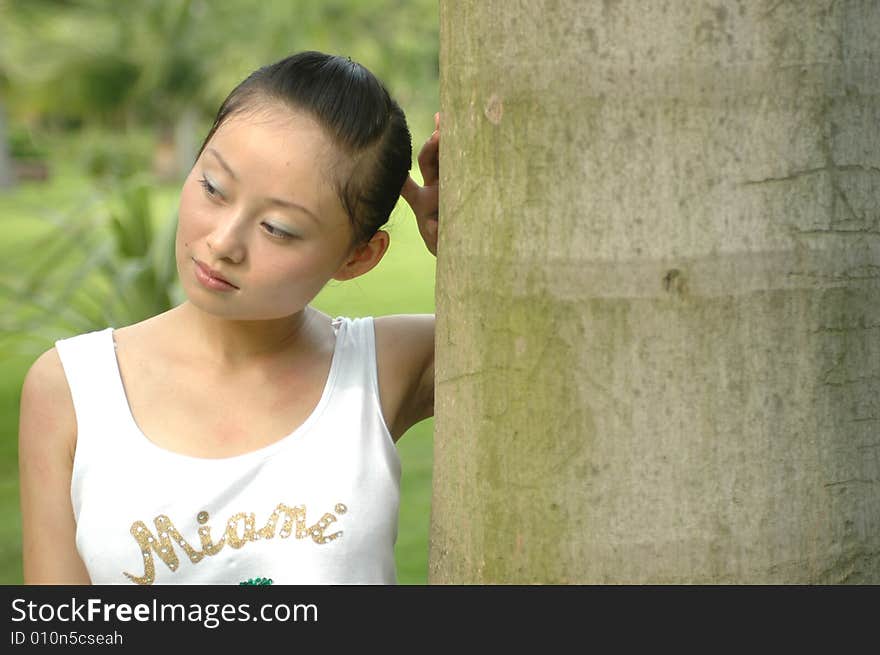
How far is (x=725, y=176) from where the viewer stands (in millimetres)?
1194

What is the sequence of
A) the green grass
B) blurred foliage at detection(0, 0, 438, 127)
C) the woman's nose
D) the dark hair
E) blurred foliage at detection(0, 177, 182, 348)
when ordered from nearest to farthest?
the woman's nose → the dark hair → the green grass → blurred foliage at detection(0, 177, 182, 348) → blurred foliage at detection(0, 0, 438, 127)

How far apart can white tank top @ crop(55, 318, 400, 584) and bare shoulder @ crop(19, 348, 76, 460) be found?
0.05ft

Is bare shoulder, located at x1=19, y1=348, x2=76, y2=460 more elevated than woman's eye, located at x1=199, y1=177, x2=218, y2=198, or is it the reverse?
woman's eye, located at x1=199, y1=177, x2=218, y2=198

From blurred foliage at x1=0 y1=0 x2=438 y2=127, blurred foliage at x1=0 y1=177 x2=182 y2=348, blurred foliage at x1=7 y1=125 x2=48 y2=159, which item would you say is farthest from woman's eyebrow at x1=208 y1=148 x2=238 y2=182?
blurred foliage at x1=7 y1=125 x2=48 y2=159

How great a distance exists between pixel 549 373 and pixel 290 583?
1.64ft

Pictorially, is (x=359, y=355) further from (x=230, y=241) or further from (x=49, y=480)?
(x=49, y=480)

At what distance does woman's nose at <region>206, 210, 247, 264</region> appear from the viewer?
1502 mm

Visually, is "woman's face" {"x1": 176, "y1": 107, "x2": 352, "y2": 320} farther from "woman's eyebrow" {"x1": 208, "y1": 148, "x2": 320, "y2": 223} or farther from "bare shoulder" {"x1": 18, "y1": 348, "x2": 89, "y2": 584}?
"bare shoulder" {"x1": 18, "y1": 348, "x2": 89, "y2": 584}

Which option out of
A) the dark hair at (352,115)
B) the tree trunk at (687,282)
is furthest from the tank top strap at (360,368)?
the tree trunk at (687,282)

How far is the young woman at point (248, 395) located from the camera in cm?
154

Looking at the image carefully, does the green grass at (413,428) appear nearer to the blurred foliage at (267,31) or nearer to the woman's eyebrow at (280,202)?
the woman's eyebrow at (280,202)

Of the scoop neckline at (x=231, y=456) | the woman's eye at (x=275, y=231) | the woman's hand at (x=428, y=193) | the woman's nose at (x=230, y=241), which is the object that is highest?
the woman's hand at (x=428, y=193)

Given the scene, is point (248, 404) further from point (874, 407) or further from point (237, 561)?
point (874, 407)
